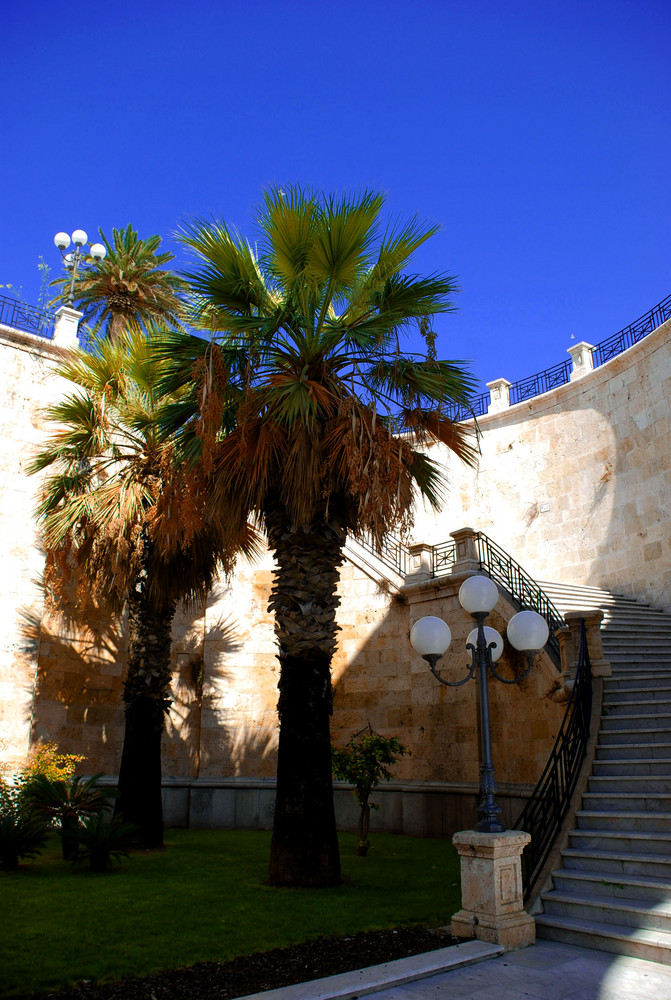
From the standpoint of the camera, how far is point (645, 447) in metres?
18.1

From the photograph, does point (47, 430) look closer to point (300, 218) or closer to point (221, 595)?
point (221, 595)

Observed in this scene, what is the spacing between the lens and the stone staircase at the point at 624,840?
20.9 ft

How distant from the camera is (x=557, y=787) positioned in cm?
837

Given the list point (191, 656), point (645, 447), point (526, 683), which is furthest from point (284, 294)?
point (645, 447)

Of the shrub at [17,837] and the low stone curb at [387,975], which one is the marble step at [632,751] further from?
the shrub at [17,837]

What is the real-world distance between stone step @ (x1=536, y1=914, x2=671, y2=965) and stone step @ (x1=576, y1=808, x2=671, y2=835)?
144 centimetres

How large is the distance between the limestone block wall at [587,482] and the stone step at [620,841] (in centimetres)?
1021

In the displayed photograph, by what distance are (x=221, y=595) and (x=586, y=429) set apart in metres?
11.4

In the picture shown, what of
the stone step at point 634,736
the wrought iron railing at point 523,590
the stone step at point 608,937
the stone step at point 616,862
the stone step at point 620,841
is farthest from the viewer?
the wrought iron railing at point 523,590

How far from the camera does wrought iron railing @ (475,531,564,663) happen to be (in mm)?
13109

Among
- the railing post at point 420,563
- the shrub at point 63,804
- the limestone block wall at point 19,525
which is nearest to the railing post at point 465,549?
the railing post at point 420,563

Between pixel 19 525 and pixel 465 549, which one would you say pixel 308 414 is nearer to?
pixel 465 549

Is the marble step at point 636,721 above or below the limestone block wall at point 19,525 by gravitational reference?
below

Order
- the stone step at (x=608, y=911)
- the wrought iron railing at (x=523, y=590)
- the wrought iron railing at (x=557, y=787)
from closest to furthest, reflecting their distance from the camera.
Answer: the stone step at (x=608, y=911), the wrought iron railing at (x=557, y=787), the wrought iron railing at (x=523, y=590)
